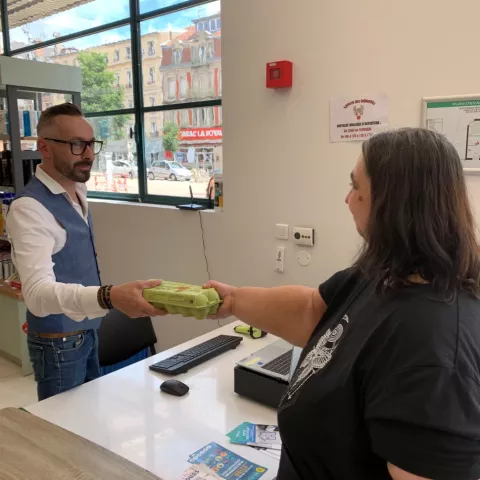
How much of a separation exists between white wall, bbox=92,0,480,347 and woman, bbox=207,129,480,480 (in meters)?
1.37

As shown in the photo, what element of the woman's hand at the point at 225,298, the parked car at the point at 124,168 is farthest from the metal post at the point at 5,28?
the woman's hand at the point at 225,298

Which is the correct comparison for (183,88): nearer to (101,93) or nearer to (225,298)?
(101,93)

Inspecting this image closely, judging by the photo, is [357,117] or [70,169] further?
[357,117]

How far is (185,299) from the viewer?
136cm

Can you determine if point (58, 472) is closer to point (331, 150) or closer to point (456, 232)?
point (456, 232)

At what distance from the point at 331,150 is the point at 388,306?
165cm

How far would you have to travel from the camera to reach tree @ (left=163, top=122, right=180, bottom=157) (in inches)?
136

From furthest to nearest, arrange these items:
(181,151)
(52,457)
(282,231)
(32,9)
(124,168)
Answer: (32,9), (124,168), (181,151), (282,231), (52,457)

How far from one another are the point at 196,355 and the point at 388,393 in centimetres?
122

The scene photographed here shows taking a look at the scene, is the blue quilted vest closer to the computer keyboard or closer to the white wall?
the computer keyboard

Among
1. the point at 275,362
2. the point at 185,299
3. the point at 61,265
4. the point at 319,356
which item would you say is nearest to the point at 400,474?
the point at 319,356

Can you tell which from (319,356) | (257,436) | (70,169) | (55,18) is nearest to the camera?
(319,356)

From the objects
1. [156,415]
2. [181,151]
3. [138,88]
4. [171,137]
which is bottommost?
[156,415]

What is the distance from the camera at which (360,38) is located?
2150 millimetres
